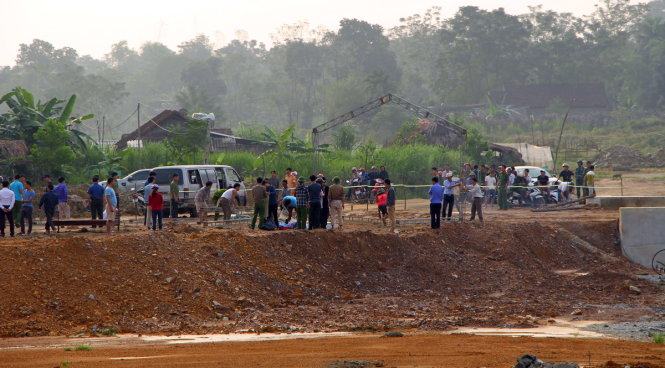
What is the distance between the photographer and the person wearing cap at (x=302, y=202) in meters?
28.1

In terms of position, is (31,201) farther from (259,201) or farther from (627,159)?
(627,159)

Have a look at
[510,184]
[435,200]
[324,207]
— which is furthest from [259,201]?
[510,184]

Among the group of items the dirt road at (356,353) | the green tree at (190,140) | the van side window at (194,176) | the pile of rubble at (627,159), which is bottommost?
the dirt road at (356,353)

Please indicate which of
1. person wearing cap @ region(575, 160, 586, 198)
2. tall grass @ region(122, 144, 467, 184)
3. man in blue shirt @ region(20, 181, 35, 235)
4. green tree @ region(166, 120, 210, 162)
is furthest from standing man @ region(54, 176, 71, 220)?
person wearing cap @ region(575, 160, 586, 198)

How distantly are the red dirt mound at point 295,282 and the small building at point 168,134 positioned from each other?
2485 cm

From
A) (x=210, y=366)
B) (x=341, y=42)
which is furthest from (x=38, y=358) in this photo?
(x=341, y=42)

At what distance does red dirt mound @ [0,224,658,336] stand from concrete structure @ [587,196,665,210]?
18.8 ft

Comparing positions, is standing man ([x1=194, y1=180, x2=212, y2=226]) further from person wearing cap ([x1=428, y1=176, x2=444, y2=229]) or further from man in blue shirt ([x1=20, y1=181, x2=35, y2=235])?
person wearing cap ([x1=428, y1=176, x2=444, y2=229])

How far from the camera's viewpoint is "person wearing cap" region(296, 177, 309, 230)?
28094mm

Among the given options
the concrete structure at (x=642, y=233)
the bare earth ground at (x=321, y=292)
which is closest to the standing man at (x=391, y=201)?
the bare earth ground at (x=321, y=292)

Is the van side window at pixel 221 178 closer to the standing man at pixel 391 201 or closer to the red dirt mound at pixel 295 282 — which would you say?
the standing man at pixel 391 201

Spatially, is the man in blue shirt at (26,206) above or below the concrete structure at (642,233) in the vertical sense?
above

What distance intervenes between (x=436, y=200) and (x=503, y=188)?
26.7 feet

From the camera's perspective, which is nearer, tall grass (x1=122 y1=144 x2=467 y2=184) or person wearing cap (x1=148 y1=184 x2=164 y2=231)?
person wearing cap (x1=148 y1=184 x2=164 y2=231)
